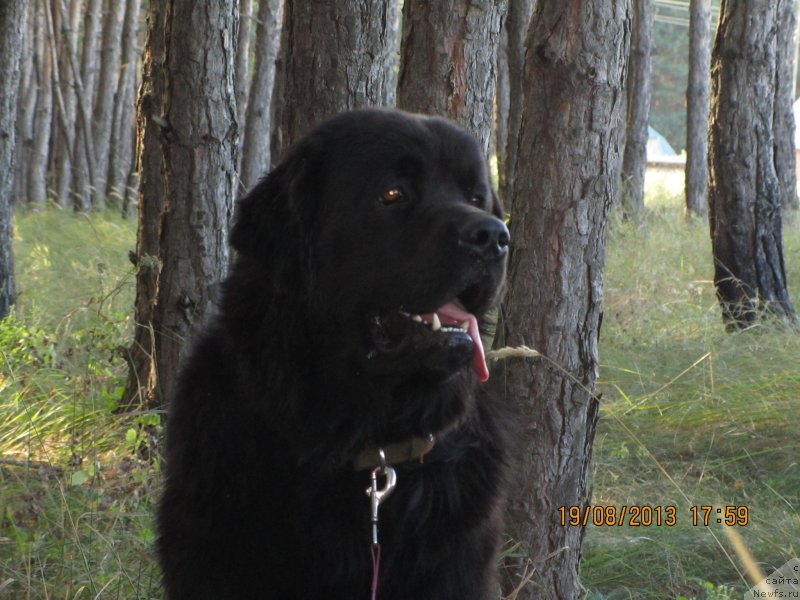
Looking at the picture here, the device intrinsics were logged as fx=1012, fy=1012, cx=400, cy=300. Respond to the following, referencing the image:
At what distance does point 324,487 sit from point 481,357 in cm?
60

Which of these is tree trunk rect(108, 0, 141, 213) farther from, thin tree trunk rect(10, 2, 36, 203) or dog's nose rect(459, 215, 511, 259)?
dog's nose rect(459, 215, 511, 259)

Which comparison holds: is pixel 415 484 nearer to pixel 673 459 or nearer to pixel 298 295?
pixel 298 295

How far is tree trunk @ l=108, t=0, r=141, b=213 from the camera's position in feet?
64.1

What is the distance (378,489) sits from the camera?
3.01m

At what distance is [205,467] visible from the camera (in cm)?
300

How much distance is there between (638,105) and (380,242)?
42.8ft

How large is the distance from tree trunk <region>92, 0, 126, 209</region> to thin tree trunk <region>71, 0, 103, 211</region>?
Result: 231 mm

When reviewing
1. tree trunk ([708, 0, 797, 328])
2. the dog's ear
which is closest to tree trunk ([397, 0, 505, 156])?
the dog's ear

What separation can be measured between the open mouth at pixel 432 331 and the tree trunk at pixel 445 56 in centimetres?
153

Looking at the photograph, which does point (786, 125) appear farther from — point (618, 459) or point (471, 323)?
point (471, 323)

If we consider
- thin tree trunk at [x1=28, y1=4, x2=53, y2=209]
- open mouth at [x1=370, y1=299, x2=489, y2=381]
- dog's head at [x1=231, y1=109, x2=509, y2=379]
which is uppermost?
dog's head at [x1=231, y1=109, x2=509, y2=379]

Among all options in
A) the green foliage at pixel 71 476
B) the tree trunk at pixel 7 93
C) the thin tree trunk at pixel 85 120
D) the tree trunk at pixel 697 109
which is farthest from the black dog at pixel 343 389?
the thin tree trunk at pixel 85 120

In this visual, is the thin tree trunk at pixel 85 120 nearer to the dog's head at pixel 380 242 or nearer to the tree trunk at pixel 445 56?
the tree trunk at pixel 445 56

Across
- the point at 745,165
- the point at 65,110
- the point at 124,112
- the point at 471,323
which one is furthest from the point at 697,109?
the point at 471,323
